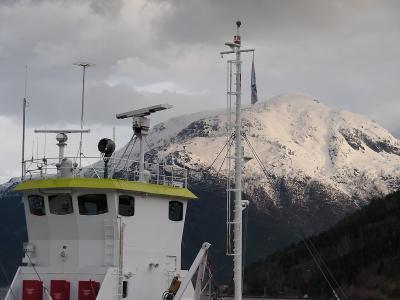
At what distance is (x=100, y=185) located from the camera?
30.1 metres

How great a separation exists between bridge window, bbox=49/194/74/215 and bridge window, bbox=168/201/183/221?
12.4 ft

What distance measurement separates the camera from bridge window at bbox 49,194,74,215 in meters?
30.9

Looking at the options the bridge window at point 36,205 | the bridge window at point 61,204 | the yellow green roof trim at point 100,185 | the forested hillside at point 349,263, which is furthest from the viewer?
the forested hillside at point 349,263

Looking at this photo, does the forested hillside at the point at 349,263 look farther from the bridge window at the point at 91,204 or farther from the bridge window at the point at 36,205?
the bridge window at the point at 91,204

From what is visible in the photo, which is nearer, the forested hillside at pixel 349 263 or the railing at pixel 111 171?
the railing at pixel 111 171

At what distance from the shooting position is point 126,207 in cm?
Answer: 3081

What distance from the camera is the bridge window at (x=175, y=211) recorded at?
107ft

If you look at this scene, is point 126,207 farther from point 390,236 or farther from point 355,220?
point 355,220

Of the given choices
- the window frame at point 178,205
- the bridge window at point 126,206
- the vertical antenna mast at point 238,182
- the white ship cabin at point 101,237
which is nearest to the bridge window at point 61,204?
the white ship cabin at point 101,237

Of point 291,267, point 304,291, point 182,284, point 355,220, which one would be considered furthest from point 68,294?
point 355,220

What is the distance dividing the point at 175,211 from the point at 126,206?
2.70m

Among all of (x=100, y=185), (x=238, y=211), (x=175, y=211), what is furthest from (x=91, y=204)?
(x=238, y=211)

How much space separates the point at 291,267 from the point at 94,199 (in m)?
101

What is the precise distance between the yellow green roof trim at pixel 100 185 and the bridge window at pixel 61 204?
20.3 inches
